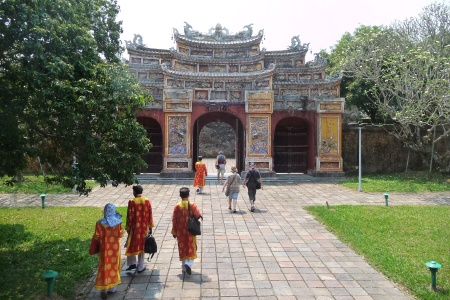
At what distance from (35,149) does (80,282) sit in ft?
7.79

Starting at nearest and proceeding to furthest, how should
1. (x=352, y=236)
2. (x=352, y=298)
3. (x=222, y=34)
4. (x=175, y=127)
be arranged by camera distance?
(x=352, y=298)
(x=352, y=236)
(x=175, y=127)
(x=222, y=34)

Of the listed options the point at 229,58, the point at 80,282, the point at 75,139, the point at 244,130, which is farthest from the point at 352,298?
the point at 229,58

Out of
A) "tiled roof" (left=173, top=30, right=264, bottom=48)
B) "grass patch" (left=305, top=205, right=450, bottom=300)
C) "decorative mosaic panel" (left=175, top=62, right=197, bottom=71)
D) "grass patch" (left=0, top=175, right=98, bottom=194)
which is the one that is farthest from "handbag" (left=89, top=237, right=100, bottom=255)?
"tiled roof" (left=173, top=30, right=264, bottom=48)

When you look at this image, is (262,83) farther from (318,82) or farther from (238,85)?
(318,82)

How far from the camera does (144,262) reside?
656 cm

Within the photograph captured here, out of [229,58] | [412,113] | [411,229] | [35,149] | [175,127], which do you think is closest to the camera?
[35,149]

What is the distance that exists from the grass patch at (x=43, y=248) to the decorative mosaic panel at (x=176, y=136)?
8021 mm

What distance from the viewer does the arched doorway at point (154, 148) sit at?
66.3 feet

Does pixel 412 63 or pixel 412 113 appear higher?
pixel 412 63

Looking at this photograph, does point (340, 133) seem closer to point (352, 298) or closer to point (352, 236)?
point (352, 236)

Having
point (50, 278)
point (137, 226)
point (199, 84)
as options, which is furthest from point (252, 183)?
point (199, 84)

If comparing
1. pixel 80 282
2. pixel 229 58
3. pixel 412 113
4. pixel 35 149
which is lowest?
pixel 80 282

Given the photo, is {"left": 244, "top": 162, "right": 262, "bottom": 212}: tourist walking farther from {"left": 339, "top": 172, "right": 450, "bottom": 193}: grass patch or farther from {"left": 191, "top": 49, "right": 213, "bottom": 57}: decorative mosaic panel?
{"left": 191, "top": 49, "right": 213, "bottom": 57}: decorative mosaic panel

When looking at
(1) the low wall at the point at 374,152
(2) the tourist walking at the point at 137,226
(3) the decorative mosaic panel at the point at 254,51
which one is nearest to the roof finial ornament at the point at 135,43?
(3) the decorative mosaic panel at the point at 254,51
